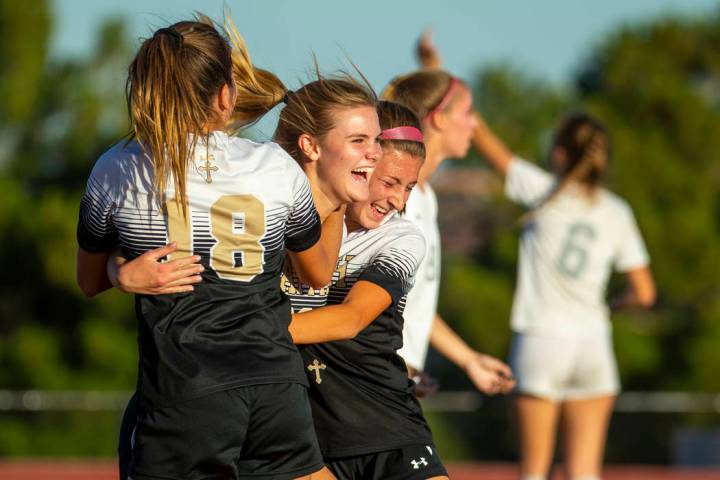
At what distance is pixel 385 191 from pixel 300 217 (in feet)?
2.39

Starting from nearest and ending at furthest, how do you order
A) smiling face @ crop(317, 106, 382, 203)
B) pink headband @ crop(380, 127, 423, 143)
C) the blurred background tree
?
smiling face @ crop(317, 106, 382, 203) → pink headband @ crop(380, 127, 423, 143) → the blurred background tree

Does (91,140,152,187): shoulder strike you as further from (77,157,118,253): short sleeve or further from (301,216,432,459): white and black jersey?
(301,216,432,459): white and black jersey

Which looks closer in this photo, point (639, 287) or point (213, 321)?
point (213, 321)

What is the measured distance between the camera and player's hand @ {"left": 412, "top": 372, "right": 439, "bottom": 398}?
4363 mm

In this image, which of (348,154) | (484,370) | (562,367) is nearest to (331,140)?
(348,154)

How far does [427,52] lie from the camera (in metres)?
5.69

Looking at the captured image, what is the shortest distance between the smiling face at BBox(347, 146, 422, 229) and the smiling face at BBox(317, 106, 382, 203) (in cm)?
24

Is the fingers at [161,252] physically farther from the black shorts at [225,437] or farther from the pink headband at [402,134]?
the pink headband at [402,134]

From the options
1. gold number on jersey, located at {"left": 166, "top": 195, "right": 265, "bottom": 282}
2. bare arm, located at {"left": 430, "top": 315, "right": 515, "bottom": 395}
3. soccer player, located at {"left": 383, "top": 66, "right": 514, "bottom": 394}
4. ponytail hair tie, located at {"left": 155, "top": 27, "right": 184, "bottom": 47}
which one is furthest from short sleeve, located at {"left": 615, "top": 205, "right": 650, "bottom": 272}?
ponytail hair tie, located at {"left": 155, "top": 27, "right": 184, "bottom": 47}

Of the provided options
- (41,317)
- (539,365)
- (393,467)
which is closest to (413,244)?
(393,467)

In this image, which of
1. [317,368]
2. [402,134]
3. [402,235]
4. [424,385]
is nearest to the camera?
[317,368]

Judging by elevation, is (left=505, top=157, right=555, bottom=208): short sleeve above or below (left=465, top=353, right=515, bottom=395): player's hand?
above

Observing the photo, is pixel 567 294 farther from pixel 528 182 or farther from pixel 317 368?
pixel 317 368

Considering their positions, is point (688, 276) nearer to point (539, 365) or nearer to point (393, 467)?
point (539, 365)
